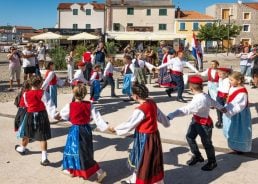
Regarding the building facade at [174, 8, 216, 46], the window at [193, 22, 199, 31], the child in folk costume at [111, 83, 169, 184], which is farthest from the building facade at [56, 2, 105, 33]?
the child in folk costume at [111, 83, 169, 184]

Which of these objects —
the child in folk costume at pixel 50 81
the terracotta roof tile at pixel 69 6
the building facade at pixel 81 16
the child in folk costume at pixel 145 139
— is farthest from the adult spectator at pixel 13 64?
the terracotta roof tile at pixel 69 6

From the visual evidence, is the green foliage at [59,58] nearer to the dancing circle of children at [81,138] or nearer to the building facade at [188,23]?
the dancing circle of children at [81,138]

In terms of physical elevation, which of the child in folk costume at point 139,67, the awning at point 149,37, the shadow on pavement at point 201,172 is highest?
the awning at point 149,37

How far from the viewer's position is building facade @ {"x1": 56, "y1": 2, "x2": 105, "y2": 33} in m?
55.1

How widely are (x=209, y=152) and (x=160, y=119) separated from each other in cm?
120

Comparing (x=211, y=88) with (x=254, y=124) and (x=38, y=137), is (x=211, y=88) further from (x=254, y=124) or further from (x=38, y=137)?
(x=38, y=137)

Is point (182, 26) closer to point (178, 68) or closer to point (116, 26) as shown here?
point (116, 26)

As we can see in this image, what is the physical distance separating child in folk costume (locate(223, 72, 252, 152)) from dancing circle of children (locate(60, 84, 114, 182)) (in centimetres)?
231

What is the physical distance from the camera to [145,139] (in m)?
4.66

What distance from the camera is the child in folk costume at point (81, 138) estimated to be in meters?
5.05

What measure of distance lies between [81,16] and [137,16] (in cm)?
879

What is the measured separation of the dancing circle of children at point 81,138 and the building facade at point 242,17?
187 ft

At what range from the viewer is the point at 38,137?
587cm

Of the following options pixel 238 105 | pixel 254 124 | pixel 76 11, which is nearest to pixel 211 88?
pixel 254 124
